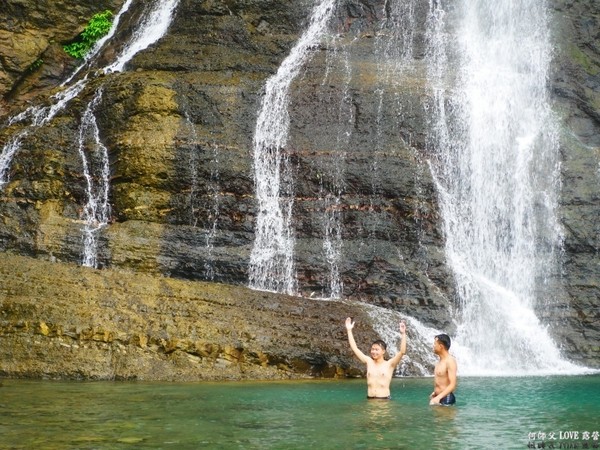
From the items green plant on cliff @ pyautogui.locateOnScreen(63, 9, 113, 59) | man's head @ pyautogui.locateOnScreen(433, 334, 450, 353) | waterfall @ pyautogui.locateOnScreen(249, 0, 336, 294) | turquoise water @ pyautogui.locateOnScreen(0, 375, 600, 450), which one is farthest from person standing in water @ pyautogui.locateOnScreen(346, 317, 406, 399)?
green plant on cliff @ pyautogui.locateOnScreen(63, 9, 113, 59)

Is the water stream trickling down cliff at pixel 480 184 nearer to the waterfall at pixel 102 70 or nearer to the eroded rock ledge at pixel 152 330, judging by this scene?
the eroded rock ledge at pixel 152 330

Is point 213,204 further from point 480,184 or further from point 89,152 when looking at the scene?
point 480,184

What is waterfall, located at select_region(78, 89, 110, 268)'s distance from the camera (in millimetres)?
20469

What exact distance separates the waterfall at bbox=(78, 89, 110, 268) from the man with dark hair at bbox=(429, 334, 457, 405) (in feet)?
36.3

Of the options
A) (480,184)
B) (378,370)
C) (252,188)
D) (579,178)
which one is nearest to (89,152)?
(252,188)

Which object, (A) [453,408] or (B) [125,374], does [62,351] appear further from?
(A) [453,408]

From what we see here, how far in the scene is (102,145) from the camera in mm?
21344

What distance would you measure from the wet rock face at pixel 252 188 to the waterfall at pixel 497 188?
505mm

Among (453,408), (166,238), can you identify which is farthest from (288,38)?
(453,408)

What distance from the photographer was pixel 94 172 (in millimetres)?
21000

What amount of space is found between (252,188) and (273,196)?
0.58 m

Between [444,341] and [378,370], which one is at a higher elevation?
[444,341]

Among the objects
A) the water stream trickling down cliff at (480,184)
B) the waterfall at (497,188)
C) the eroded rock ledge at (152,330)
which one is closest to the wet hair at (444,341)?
the eroded rock ledge at (152,330)

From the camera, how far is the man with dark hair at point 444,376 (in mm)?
10672
